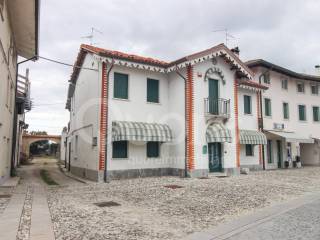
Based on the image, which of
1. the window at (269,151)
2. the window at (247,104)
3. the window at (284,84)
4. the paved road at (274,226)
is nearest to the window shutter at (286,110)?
the window at (284,84)

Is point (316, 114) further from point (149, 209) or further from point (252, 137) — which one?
point (149, 209)

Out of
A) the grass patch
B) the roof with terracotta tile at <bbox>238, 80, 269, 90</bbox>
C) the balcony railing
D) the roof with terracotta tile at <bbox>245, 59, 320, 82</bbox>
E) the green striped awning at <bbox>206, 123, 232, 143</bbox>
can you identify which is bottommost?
the grass patch

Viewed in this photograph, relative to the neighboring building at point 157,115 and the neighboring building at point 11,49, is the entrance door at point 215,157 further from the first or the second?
the neighboring building at point 11,49

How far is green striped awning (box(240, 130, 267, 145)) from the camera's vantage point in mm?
24062

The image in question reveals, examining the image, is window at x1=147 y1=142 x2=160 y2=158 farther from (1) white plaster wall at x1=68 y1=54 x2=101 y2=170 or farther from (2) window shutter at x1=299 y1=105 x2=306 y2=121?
(2) window shutter at x1=299 y1=105 x2=306 y2=121

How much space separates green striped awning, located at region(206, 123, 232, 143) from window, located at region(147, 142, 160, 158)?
3348 mm

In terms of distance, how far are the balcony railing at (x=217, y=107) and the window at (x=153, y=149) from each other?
3.90m

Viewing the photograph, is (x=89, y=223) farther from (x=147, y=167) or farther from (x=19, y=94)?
(x=19, y=94)

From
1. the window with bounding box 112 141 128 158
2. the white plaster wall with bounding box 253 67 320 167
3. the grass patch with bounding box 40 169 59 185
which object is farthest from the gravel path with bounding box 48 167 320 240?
the white plaster wall with bounding box 253 67 320 167

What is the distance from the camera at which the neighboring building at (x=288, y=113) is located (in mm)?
28453

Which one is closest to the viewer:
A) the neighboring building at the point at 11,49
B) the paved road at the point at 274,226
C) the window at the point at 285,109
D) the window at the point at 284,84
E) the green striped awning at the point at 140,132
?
the paved road at the point at 274,226

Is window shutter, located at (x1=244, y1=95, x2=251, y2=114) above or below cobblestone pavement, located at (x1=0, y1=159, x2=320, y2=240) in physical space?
above

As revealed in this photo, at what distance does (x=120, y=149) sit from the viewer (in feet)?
61.0

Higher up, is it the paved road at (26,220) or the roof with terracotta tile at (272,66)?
the roof with terracotta tile at (272,66)
